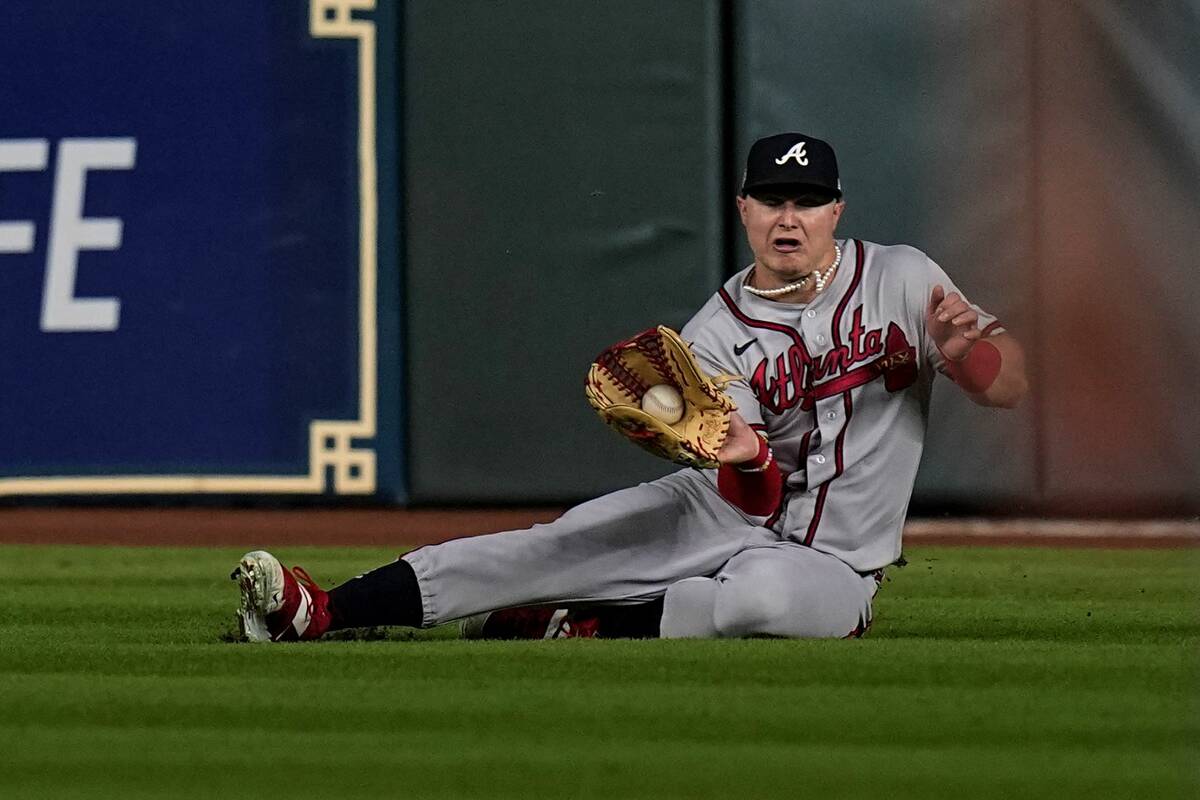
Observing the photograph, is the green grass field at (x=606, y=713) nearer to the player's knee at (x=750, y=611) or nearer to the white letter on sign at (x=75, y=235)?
the player's knee at (x=750, y=611)

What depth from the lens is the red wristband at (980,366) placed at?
13.7 feet

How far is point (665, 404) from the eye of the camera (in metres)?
4.13

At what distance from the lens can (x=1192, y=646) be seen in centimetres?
409

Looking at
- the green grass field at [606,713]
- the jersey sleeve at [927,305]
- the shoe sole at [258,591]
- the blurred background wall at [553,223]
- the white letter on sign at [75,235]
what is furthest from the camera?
the white letter on sign at [75,235]

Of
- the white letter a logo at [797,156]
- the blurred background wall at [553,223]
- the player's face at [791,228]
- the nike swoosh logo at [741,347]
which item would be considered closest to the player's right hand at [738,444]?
the nike swoosh logo at [741,347]

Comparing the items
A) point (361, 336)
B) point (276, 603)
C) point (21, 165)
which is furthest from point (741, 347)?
point (21, 165)

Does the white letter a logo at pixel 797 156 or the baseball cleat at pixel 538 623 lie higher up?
the white letter a logo at pixel 797 156

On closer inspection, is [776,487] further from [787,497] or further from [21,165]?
[21,165]

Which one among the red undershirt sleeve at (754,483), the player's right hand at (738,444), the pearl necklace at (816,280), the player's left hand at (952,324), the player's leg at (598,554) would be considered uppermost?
the pearl necklace at (816,280)

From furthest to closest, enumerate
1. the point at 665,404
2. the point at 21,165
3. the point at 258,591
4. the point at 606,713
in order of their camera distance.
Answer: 1. the point at 21,165
2. the point at 665,404
3. the point at 258,591
4. the point at 606,713

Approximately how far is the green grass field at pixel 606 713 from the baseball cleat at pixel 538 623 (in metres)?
0.13

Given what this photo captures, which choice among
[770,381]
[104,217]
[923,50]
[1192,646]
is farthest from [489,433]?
[1192,646]

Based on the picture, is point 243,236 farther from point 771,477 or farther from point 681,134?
point 771,477

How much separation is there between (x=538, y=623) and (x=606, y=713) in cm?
124
